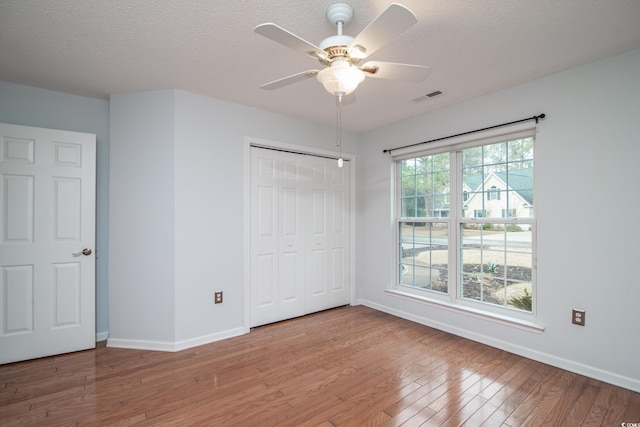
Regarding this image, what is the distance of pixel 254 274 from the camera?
130 inches

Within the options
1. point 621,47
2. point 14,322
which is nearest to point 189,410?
point 14,322

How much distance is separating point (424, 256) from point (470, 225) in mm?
674

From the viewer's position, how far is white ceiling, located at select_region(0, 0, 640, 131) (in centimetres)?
169

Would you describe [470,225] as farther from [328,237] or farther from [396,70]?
[396,70]

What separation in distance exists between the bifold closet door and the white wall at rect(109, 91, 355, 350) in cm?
54

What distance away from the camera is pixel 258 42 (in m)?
2.01

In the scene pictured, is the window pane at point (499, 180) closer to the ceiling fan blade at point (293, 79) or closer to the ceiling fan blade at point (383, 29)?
the ceiling fan blade at point (383, 29)

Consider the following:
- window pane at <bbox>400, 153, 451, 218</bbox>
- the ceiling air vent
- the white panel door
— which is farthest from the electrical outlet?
the white panel door

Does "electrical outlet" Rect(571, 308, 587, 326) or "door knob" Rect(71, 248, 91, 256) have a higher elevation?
"door knob" Rect(71, 248, 91, 256)

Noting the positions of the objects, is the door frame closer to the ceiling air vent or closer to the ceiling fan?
the ceiling air vent

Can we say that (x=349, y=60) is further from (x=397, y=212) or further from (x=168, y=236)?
(x=397, y=212)

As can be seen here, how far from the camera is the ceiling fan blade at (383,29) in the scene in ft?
3.91

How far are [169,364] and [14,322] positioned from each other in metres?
1.35

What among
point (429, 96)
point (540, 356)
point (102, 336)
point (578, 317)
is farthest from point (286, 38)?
point (102, 336)
